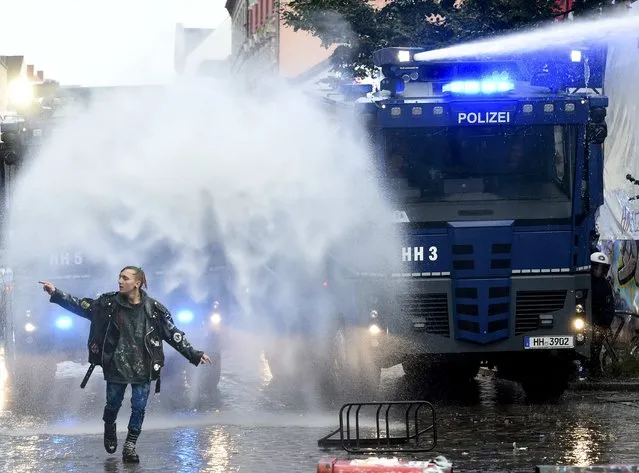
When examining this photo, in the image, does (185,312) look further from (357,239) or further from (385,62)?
(385,62)

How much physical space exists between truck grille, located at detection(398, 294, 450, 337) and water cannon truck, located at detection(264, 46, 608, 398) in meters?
0.01

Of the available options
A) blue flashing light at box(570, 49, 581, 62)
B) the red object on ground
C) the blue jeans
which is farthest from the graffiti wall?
the red object on ground

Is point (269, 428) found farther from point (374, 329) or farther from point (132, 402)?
point (132, 402)

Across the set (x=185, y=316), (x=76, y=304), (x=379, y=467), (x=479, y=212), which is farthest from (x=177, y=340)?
(x=185, y=316)

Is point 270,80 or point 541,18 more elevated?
point 541,18

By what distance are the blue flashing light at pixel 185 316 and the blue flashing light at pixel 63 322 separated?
1351mm

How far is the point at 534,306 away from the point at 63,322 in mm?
5810

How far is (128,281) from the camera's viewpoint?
36.5 ft

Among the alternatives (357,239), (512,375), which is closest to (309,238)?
(357,239)

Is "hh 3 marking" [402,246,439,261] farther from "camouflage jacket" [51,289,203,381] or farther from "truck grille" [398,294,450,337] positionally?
"camouflage jacket" [51,289,203,381]

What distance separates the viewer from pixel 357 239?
48.0ft

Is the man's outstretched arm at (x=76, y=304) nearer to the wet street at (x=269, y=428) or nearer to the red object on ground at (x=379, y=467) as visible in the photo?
the wet street at (x=269, y=428)

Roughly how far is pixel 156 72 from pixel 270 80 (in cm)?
223

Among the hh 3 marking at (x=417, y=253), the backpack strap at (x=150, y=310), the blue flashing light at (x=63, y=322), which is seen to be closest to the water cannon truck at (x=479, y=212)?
the hh 3 marking at (x=417, y=253)
